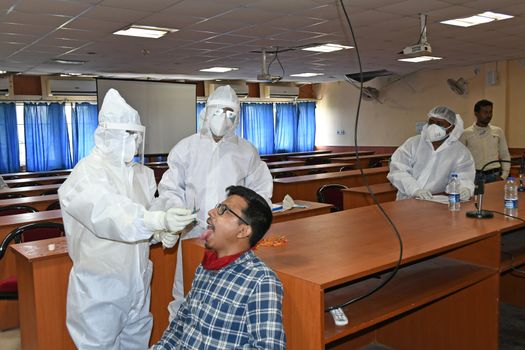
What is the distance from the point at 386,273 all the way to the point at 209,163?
43.6 inches

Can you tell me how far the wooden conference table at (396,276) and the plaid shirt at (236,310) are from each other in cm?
20

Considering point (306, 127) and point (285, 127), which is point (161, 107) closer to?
point (285, 127)

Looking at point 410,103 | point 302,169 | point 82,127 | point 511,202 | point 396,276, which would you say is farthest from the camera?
point 410,103

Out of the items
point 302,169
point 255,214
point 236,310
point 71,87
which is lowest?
point 302,169

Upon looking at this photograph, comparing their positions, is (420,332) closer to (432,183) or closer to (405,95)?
(432,183)

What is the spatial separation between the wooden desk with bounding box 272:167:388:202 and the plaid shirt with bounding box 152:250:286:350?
428 centimetres

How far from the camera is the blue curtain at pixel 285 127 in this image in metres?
12.6

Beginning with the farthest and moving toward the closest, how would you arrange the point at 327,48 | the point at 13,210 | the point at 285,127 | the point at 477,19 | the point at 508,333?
the point at 285,127 → the point at 327,48 → the point at 477,19 → the point at 13,210 → the point at 508,333

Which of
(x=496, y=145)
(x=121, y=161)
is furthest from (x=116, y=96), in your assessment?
(x=496, y=145)

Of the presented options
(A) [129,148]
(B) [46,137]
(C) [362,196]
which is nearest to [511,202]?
(C) [362,196]

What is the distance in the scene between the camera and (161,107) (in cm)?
935

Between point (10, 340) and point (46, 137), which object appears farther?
point (46, 137)

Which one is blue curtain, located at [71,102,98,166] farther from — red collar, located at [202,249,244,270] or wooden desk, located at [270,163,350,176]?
red collar, located at [202,249,244,270]

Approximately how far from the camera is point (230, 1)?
170 inches
